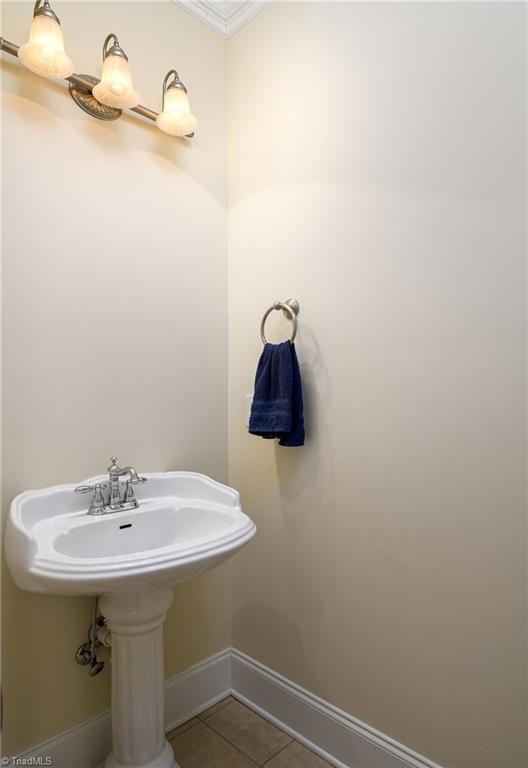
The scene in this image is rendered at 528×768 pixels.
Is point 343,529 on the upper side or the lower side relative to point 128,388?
lower

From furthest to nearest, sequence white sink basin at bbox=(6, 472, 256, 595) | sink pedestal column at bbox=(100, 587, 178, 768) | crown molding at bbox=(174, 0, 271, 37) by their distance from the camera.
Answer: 1. crown molding at bbox=(174, 0, 271, 37)
2. sink pedestal column at bbox=(100, 587, 178, 768)
3. white sink basin at bbox=(6, 472, 256, 595)

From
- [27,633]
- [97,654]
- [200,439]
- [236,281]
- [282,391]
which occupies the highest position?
[236,281]

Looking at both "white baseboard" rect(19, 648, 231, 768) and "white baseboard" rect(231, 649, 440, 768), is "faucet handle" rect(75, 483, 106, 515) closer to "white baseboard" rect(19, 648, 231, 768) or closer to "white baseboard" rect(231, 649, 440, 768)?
"white baseboard" rect(19, 648, 231, 768)

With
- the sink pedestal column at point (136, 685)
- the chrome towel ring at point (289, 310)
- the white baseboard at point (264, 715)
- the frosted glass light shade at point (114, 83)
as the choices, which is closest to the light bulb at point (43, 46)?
the frosted glass light shade at point (114, 83)

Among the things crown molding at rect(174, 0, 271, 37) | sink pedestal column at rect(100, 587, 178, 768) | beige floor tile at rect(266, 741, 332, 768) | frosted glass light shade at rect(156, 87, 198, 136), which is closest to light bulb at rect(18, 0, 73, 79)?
frosted glass light shade at rect(156, 87, 198, 136)

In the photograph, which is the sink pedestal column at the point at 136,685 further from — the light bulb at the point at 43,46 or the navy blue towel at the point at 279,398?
the light bulb at the point at 43,46

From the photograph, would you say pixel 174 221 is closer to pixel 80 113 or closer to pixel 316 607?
pixel 80 113

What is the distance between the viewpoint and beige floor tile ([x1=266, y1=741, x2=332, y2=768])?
140 centimetres

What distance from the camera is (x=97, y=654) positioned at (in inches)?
54.4

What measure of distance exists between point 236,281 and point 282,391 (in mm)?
572

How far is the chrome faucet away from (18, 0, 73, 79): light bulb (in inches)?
43.5

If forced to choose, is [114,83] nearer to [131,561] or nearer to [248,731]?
[131,561]

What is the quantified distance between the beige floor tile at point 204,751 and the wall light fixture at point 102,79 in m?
2.04

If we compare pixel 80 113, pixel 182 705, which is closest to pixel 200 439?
pixel 182 705
